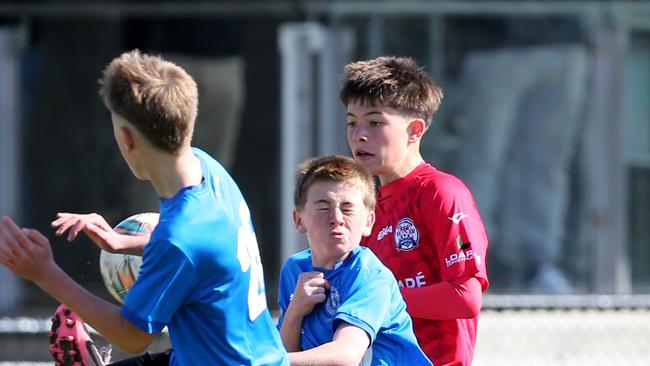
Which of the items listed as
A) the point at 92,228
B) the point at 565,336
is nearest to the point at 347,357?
the point at 92,228

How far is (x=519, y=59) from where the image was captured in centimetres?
1216

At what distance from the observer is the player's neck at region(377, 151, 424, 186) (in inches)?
169

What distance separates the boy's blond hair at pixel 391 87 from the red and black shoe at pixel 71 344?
4.21 ft

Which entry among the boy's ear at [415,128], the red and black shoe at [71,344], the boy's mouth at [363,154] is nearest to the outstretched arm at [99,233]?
the red and black shoe at [71,344]

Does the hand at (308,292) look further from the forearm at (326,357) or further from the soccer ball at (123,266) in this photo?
the soccer ball at (123,266)

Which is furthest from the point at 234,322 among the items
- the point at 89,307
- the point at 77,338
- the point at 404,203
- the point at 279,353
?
the point at 404,203

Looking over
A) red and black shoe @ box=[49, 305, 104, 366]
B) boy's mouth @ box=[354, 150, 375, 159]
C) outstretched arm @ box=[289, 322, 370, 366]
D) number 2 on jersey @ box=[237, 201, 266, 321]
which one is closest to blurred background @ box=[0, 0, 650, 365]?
boy's mouth @ box=[354, 150, 375, 159]

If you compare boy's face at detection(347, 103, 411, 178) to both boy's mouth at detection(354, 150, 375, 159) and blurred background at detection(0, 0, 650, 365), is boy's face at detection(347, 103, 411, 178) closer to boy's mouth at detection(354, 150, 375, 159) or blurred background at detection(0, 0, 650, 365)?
boy's mouth at detection(354, 150, 375, 159)

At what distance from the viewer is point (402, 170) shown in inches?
169

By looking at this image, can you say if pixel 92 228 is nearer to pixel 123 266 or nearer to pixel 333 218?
pixel 123 266

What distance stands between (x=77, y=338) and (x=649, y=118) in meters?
9.67

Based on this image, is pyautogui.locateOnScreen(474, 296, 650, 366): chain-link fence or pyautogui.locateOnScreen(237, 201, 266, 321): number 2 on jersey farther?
pyautogui.locateOnScreen(474, 296, 650, 366): chain-link fence

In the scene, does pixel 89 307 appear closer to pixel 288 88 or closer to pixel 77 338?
pixel 77 338

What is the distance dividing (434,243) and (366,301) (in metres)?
0.60
